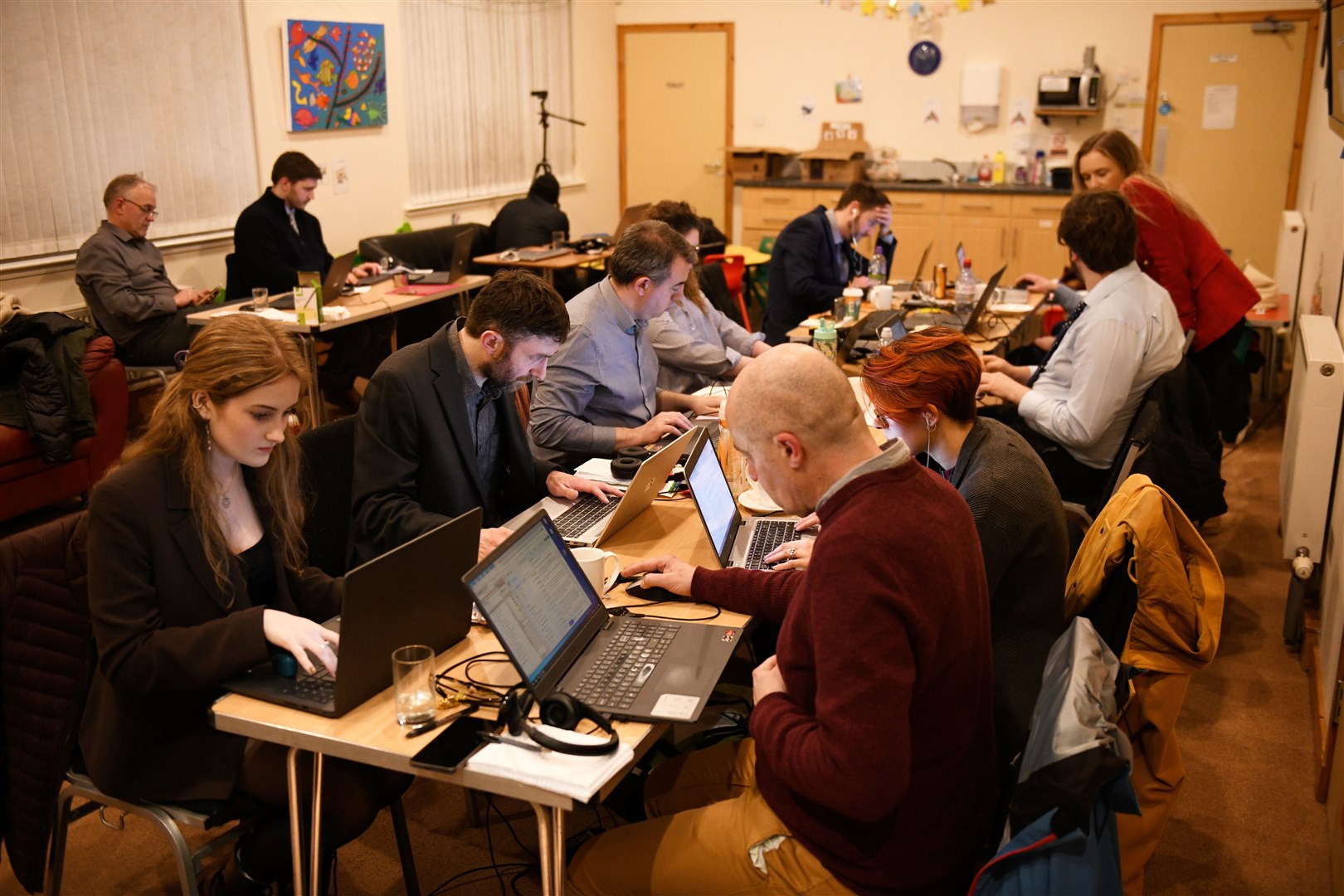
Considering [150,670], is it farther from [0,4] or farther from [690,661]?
[0,4]

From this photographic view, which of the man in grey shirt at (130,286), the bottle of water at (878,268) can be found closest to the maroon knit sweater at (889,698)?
the bottle of water at (878,268)

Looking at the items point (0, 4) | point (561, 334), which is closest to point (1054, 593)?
point (561, 334)

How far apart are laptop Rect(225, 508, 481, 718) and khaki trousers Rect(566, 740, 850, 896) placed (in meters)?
0.46

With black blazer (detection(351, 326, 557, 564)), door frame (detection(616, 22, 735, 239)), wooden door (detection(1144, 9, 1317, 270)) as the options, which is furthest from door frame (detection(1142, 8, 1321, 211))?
black blazer (detection(351, 326, 557, 564))

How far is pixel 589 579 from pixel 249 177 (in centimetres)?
536

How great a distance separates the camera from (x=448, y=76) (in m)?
8.15

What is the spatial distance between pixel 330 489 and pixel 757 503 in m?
1.05

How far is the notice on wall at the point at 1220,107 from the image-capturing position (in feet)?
27.3

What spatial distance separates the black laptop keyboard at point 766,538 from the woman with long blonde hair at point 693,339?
1.28m

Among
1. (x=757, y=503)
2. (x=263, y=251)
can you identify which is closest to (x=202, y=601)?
(x=757, y=503)

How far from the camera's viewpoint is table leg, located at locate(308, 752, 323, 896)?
1.87 m

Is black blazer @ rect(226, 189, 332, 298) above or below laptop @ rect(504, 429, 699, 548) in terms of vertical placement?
above

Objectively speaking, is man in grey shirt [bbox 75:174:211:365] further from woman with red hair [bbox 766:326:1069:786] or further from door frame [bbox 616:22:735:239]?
door frame [bbox 616:22:735:239]

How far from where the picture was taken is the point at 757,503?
9.20ft
